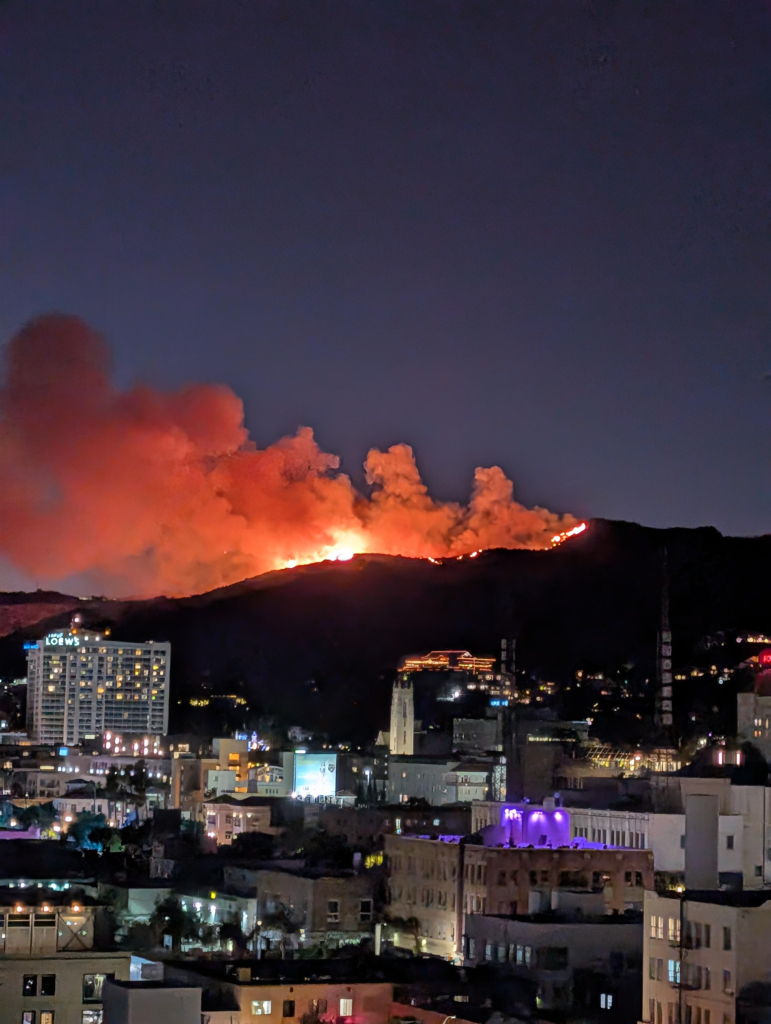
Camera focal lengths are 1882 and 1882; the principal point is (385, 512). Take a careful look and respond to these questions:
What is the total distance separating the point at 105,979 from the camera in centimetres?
3188

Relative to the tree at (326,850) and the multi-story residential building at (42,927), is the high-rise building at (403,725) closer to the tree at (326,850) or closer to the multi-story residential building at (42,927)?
the tree at (326,850)

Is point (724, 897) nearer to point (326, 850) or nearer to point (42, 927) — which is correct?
point (42, 927)

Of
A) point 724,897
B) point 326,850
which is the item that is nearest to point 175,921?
point 326,850

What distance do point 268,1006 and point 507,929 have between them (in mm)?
8575

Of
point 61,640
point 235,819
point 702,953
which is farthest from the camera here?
point 61,640

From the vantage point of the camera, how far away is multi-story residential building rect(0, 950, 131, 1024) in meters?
31.8

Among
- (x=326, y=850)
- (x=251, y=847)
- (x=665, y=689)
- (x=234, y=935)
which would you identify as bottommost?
(x=234, y=935)

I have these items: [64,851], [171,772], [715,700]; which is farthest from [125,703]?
[64,851]

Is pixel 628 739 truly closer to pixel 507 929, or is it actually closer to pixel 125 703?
pixel 507 929

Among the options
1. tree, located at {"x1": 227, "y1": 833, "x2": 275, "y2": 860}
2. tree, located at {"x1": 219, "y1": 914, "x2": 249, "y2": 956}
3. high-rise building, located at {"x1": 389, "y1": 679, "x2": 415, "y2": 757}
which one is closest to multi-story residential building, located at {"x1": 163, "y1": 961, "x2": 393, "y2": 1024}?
tree, located at {"x1": 219, "y1": 914, "x2": 249, "y2": 956}

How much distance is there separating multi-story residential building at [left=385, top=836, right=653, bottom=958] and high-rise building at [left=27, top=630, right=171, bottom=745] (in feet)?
253

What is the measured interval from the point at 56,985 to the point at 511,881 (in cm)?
1639

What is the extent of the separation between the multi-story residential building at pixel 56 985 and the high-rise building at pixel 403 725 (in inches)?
2020

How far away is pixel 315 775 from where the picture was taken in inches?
3091
